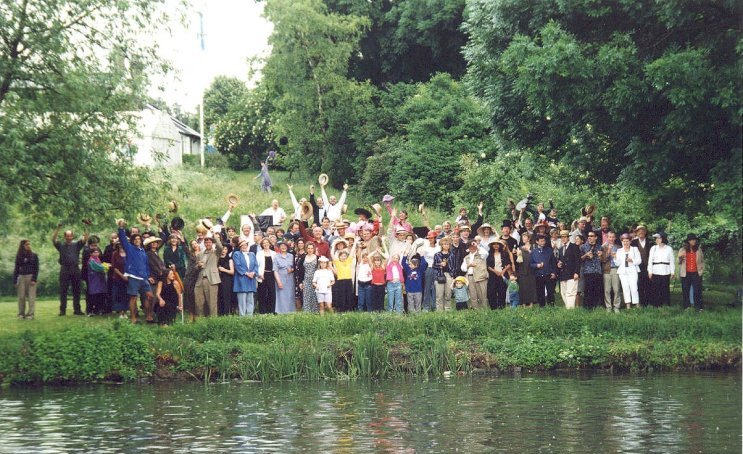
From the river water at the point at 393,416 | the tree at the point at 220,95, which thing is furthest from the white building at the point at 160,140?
the river water at the point at 393,416

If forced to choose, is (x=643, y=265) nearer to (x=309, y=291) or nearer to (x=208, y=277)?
(x=309, y=291)

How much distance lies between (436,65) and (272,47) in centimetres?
842

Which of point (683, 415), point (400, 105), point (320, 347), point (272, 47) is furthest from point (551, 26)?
point (272, 47)

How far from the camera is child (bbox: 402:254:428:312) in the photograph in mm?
28547

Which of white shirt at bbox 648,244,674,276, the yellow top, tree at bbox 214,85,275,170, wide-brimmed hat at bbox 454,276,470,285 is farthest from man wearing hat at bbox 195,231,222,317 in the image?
tree at bbox 214,85,275,170

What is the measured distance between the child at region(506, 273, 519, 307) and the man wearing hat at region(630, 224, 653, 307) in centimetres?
279

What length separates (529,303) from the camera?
28.9 metres

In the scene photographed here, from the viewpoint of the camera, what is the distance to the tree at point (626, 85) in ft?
84.1

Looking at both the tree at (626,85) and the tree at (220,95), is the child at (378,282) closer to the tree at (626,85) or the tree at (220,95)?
the tree at (626,85)

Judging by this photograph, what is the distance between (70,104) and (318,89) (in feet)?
106

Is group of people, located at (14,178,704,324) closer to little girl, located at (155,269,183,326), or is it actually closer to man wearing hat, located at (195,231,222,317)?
man wearing hat, located at (195,231,222,317)

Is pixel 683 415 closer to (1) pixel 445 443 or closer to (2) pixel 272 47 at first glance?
(1) pixel 445 443

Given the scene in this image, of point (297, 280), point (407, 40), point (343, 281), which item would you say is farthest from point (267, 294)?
point (407, 40)

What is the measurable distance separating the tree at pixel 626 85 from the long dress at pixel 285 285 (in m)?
6.45
